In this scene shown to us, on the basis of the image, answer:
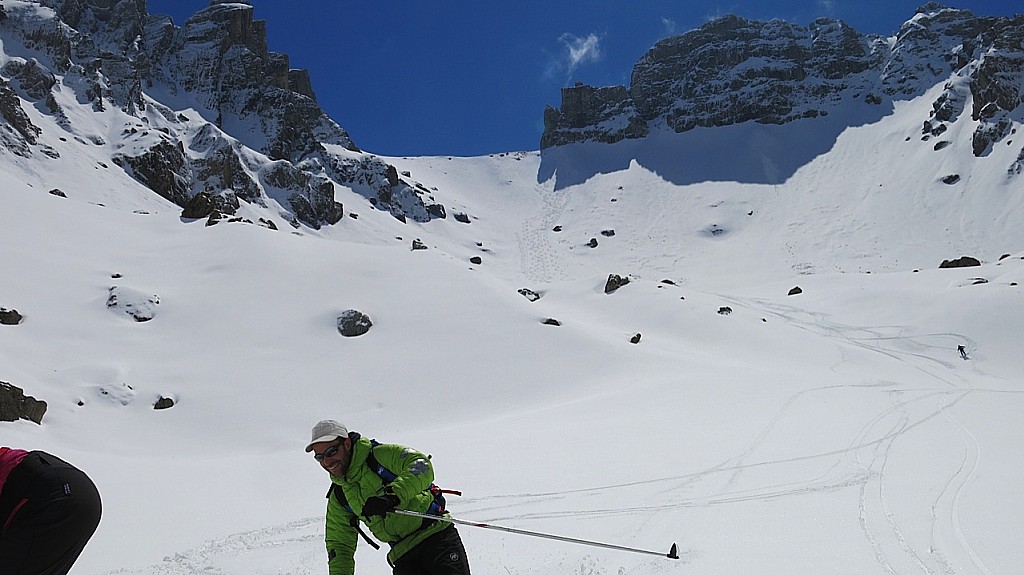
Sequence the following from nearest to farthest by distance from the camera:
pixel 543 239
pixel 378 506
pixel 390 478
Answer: pixel 378 506 < pixel 390 478 < pixel 543 239

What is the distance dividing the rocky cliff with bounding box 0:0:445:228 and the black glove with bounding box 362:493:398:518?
4092 cm

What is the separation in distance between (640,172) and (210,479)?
103m

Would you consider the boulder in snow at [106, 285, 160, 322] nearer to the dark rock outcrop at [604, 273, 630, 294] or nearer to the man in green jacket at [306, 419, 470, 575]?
the man in green jacket at [306, 419, 470, 575]

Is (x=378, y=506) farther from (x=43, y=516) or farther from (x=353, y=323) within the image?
(x=353, y=323)

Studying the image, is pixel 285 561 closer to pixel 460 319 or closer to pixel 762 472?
pixel 762 472

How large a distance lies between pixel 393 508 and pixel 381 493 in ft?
0.48

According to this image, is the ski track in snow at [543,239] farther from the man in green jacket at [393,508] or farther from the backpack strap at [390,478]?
the man in green jacket at [393,508]

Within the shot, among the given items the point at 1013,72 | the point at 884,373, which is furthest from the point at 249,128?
the point at 1013,72

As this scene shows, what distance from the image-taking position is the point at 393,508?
4.38 metres

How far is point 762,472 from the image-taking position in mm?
11039

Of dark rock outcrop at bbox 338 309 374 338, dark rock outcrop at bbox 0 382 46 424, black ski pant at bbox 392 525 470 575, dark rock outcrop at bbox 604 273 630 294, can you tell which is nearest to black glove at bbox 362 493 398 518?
black ski pant at bbox 392 525 470 575

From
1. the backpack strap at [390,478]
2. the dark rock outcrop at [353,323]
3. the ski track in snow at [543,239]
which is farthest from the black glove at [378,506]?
the ski track in snow at [543,239]

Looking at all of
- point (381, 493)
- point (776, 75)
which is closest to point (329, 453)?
point (381, 493)

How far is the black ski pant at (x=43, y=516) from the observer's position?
3.18m
